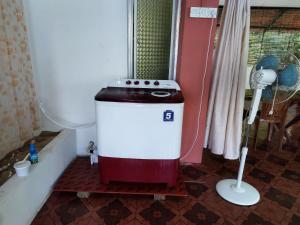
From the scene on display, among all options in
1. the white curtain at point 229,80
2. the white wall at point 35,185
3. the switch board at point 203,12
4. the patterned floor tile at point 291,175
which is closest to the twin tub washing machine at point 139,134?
the white wall at point 35,185

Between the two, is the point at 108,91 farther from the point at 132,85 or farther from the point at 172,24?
the point at 172,24

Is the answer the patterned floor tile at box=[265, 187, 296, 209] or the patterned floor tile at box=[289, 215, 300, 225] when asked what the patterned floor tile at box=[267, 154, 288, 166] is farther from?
the patterned floor tile at box=[289, 215, 300, 225]

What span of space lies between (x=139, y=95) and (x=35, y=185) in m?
1.00

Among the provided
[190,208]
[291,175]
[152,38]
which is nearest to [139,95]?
A: [152,38]

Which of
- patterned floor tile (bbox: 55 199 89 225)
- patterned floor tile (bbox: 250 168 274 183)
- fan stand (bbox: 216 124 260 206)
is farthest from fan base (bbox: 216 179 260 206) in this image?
patterned floor tile (bbox: 55 199 89 225)

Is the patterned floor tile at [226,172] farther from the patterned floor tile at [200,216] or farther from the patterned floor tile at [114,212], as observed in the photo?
the patterned floor tile at [114,212]

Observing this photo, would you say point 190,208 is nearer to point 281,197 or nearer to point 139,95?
point 281,197

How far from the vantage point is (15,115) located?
162cm

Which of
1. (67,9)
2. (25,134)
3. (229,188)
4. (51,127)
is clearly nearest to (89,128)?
(51,127)

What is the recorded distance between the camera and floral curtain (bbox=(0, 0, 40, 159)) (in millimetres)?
1488

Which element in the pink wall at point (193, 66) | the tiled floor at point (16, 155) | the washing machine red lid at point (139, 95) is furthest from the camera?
the pink wall at point (193, 66)

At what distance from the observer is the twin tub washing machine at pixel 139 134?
147 cm

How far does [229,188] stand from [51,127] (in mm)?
1867

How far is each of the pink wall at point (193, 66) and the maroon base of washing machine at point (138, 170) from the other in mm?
492
